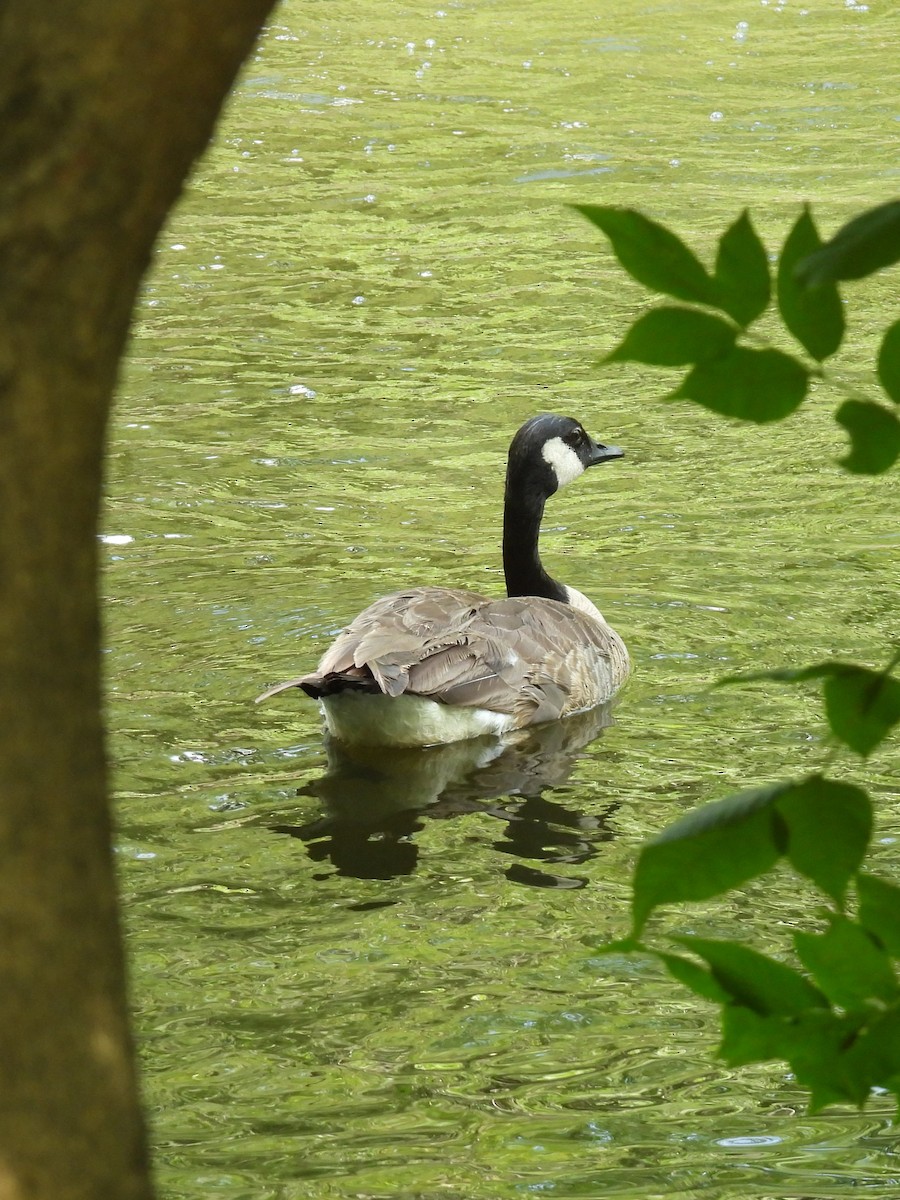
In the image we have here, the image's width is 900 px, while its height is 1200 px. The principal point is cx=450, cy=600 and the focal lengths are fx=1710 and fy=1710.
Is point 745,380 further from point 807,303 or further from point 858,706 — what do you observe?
point 858,706

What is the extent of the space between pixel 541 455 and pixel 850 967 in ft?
23.4

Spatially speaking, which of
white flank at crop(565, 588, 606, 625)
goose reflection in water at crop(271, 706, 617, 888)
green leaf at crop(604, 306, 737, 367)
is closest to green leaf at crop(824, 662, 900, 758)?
green leaf at crop(604, 306, 737, 367)

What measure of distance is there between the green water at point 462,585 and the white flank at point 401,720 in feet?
0.48

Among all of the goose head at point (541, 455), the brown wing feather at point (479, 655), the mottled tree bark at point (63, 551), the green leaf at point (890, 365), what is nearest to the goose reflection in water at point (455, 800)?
the brown wing feather at point (479, 655)

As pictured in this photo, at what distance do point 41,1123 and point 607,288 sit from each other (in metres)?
13.8

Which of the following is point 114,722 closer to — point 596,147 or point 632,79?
point 596,147

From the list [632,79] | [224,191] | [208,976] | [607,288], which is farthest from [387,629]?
[632,79]

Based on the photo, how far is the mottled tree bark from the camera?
1.31 meters

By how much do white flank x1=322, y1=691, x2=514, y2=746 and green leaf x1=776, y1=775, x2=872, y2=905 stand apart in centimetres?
543

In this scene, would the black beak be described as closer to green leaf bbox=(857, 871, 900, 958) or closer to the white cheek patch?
the white cheek patch

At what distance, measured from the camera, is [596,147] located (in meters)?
18.8

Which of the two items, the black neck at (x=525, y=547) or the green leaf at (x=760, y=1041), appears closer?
the green leaf at (x=760, y=1041)

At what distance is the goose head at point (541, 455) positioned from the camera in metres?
8.71

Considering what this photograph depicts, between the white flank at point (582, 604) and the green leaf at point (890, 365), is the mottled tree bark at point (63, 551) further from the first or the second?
the white flank at point (582, 604)
